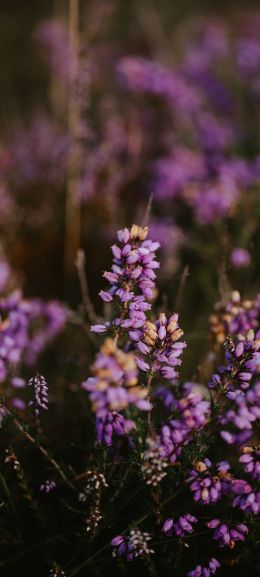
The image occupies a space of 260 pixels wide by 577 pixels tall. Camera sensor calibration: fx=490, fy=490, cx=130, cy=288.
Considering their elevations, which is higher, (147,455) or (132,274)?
(132,274)

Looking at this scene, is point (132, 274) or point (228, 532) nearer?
point (132, 274)

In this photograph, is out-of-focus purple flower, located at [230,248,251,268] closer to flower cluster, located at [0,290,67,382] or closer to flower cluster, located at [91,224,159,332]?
flower cluster, located at [0,290,67,382]

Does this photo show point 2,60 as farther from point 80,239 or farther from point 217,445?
point 217,445

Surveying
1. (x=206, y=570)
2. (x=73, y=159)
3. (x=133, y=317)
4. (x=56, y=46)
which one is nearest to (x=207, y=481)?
(x=206, y=570)

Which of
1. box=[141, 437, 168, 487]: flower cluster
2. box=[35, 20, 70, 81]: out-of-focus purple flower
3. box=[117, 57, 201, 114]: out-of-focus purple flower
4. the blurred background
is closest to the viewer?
box=[141, 437, 168, 487]: flower cluster

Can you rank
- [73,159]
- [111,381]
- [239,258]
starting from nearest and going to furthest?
[111,381] < [239,258] < [73,159]

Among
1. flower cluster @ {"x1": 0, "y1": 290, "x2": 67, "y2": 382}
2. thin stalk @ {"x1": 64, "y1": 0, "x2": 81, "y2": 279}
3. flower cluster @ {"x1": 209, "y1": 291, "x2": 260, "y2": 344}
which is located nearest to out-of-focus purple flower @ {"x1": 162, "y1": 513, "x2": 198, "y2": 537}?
flower cluster @ {"x1": 209, "y1": 291, "x2": 260, "y2": 344}

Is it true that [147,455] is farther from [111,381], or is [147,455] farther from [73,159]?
[73,159]

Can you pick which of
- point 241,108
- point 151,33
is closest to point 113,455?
point 241,108
